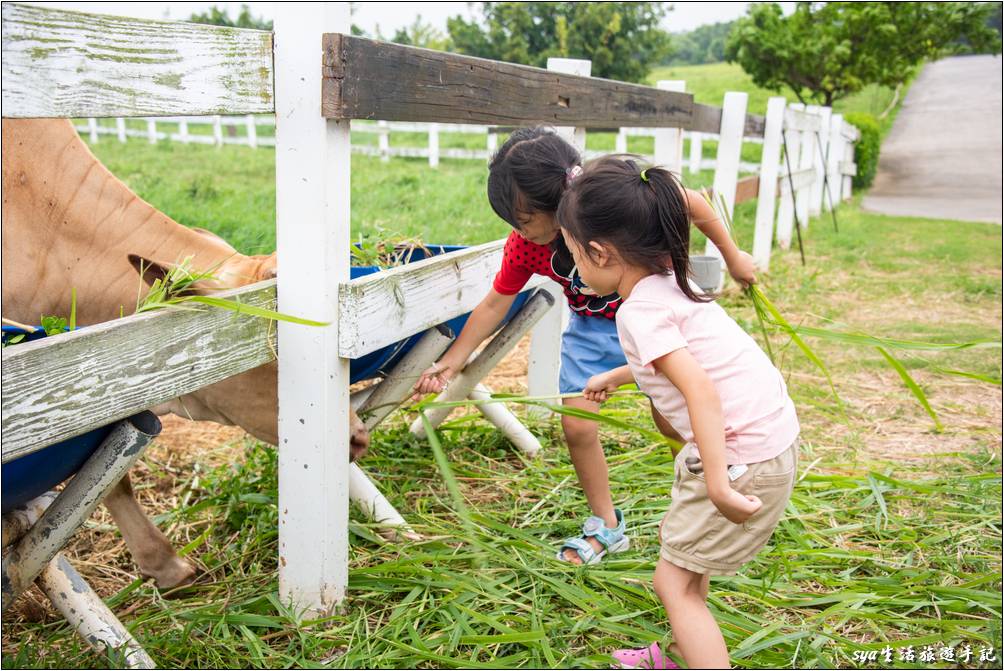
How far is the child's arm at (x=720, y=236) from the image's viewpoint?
2.45 metres

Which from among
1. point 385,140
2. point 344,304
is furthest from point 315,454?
point 385,140

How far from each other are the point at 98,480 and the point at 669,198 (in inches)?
50.5

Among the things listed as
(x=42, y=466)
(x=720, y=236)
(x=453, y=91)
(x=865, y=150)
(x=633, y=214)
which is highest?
(x=453, y=91)

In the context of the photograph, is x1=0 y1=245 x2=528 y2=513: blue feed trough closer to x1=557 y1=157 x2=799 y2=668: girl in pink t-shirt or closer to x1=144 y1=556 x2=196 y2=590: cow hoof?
x1=144 y1=556 x2=196 y2=590: cow hoof

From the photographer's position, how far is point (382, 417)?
2.70 metres

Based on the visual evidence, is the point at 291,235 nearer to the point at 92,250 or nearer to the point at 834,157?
the point at 92,250

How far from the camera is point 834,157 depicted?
13.6 m

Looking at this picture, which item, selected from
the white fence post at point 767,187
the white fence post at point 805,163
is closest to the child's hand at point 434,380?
the white fence post at point 767,187

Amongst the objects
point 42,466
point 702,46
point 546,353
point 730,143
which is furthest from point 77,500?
point 702,46

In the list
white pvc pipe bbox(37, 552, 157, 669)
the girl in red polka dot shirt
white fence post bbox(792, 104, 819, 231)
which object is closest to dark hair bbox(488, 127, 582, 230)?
the girl in red polka dot shirt

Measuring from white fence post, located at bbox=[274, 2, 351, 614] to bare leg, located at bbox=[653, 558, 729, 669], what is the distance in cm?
80

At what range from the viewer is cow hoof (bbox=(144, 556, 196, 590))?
8.25ft

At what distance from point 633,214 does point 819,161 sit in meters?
11.6

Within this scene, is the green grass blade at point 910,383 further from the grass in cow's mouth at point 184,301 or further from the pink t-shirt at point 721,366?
the grass in cow's mouth at point 184,301
